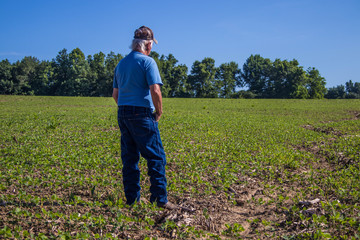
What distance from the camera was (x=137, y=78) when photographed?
4.45m

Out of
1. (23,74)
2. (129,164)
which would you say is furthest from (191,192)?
(23,74)

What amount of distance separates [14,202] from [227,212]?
142 inches

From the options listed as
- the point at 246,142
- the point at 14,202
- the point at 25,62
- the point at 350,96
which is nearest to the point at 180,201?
the point at 14,202

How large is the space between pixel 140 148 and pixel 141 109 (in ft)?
2.01

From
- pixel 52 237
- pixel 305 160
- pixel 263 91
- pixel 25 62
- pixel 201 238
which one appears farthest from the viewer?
pixel 263 91

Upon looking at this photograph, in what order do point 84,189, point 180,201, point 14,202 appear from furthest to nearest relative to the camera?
point 84,189 → point 180,201 → point 14,202

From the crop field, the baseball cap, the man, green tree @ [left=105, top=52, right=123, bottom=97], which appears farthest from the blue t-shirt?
green tree @ [left=105, top=52, right=123, bottom=97]

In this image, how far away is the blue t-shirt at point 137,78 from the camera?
4402mm

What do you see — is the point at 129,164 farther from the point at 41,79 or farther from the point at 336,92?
the point at 336,92

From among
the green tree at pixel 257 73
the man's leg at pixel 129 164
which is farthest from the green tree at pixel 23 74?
the man's leg at pixel 129 164

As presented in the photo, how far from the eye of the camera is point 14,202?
4.84 metres

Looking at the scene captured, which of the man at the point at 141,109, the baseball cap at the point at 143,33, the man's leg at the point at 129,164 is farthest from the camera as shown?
the man's leg at the point at 129,164

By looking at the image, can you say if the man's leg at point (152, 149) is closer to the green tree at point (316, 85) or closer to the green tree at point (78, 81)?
the green tree at point (78, 81)

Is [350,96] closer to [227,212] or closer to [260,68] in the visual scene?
[260,68]
